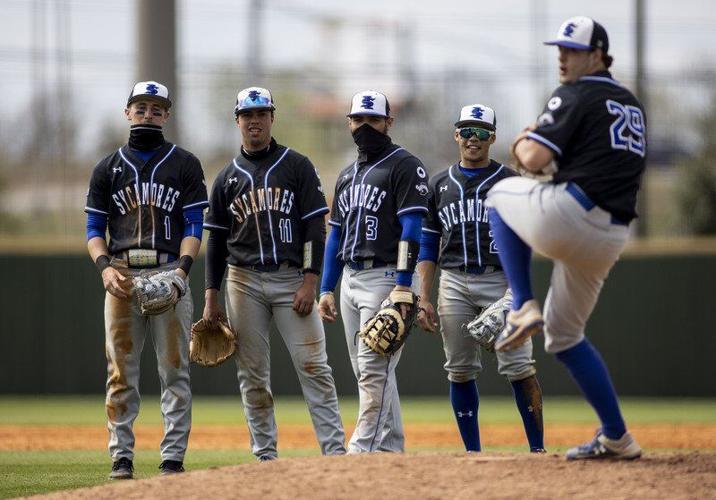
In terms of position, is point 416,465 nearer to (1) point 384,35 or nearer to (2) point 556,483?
(2) point 556,483

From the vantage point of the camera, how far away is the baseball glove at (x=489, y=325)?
6.84 meters

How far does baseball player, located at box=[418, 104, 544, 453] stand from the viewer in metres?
7.11

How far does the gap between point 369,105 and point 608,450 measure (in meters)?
2.52

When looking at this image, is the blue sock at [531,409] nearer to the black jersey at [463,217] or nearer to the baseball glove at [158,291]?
the black jersey at [463,217]

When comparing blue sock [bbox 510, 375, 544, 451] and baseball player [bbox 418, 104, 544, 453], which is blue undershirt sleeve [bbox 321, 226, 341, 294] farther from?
blue sock [bbox 510, 375, 544, 451]

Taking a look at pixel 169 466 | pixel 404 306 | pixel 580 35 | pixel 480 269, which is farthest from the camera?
pixel 480 269

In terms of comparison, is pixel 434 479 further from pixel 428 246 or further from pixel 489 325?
pixel 428 246

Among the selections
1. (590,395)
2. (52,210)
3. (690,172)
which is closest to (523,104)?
(690,172)

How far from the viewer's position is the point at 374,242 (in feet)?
21.8

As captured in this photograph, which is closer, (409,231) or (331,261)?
(409,231)

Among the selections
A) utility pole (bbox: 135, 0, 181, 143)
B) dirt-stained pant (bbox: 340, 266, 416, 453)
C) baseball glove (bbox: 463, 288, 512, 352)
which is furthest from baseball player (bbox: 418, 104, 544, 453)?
utility pole (bbox: 135, 0, 181, 143)

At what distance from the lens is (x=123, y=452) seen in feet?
21.4

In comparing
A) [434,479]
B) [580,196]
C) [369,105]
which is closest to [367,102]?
[369,105]

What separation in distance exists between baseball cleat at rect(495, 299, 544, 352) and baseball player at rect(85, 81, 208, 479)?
87.6 inches
